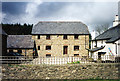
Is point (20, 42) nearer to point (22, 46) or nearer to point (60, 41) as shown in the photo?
point (22, 46)

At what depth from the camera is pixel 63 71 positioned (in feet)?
46.0

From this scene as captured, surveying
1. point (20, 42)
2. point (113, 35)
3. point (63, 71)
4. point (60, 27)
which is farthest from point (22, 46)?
point (113, 35)

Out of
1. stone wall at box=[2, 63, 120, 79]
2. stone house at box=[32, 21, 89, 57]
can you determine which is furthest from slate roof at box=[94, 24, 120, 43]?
stone house at box=[32, 21, 89, 57]

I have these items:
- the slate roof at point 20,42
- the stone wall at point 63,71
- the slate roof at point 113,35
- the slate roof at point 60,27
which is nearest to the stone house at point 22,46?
the slate roof at point 20,42

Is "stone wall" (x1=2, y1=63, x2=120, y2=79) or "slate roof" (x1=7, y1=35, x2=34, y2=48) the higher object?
"slate roof" (x1=7, y1=35, x2=34, y2=48)

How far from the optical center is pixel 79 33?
31109mm

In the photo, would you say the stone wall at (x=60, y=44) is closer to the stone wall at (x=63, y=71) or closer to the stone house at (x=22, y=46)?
the stone house at (x=22, y=46)

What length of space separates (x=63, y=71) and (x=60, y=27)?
64.2 ft

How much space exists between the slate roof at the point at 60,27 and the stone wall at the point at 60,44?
130 cm

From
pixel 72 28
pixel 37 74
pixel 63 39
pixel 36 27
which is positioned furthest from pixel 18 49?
pixel 37 74

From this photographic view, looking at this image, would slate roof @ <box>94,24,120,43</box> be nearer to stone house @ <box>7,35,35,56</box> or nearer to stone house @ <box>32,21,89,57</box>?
stone house @ <box>32,21,89,57</box>

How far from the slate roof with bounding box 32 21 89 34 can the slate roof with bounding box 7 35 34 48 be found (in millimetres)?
2465

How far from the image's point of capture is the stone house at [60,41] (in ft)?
100

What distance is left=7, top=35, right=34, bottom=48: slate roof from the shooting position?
1128 inches
